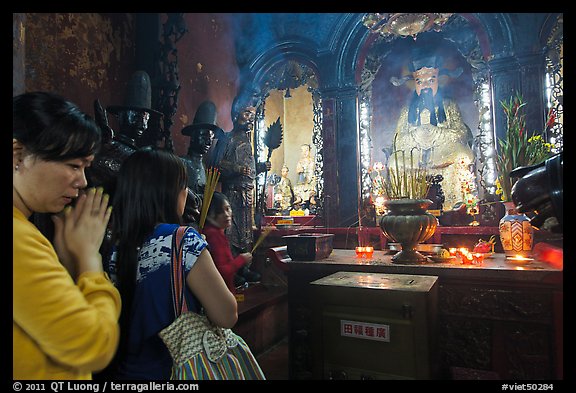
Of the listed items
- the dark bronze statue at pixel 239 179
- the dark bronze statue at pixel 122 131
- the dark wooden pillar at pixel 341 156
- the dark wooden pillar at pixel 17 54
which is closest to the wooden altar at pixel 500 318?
the dark bronze statue at pixel 122 131

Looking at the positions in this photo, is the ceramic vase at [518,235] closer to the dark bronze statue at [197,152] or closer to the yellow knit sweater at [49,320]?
the yellow knit sweater at [49,320]

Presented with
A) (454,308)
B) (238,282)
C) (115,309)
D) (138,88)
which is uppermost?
(138,88)

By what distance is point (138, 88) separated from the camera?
3389mm

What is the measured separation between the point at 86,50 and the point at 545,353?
4501 mm

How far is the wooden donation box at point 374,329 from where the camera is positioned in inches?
61.1

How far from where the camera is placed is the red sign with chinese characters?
160cm

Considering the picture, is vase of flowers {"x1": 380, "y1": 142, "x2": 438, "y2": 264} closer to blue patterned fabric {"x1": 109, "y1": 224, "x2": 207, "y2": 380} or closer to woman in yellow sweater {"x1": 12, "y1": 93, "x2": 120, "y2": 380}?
blue patterned fabric {"x1": 109, "y1": 224, "x2": 207, "y2": 380}

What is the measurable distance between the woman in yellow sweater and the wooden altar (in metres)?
1.76

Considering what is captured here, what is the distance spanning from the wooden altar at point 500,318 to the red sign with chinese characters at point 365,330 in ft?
2.08

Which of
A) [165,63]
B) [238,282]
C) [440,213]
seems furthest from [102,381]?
[440,213]

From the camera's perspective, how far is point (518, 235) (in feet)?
8.68

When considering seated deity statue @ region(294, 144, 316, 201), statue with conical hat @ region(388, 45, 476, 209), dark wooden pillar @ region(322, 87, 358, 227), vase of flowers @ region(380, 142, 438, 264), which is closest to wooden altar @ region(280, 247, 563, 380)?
vase of flowers @ region(380, 142, 438, 264)

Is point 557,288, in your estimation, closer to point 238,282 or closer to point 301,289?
point 301,289

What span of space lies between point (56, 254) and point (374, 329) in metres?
1.31
